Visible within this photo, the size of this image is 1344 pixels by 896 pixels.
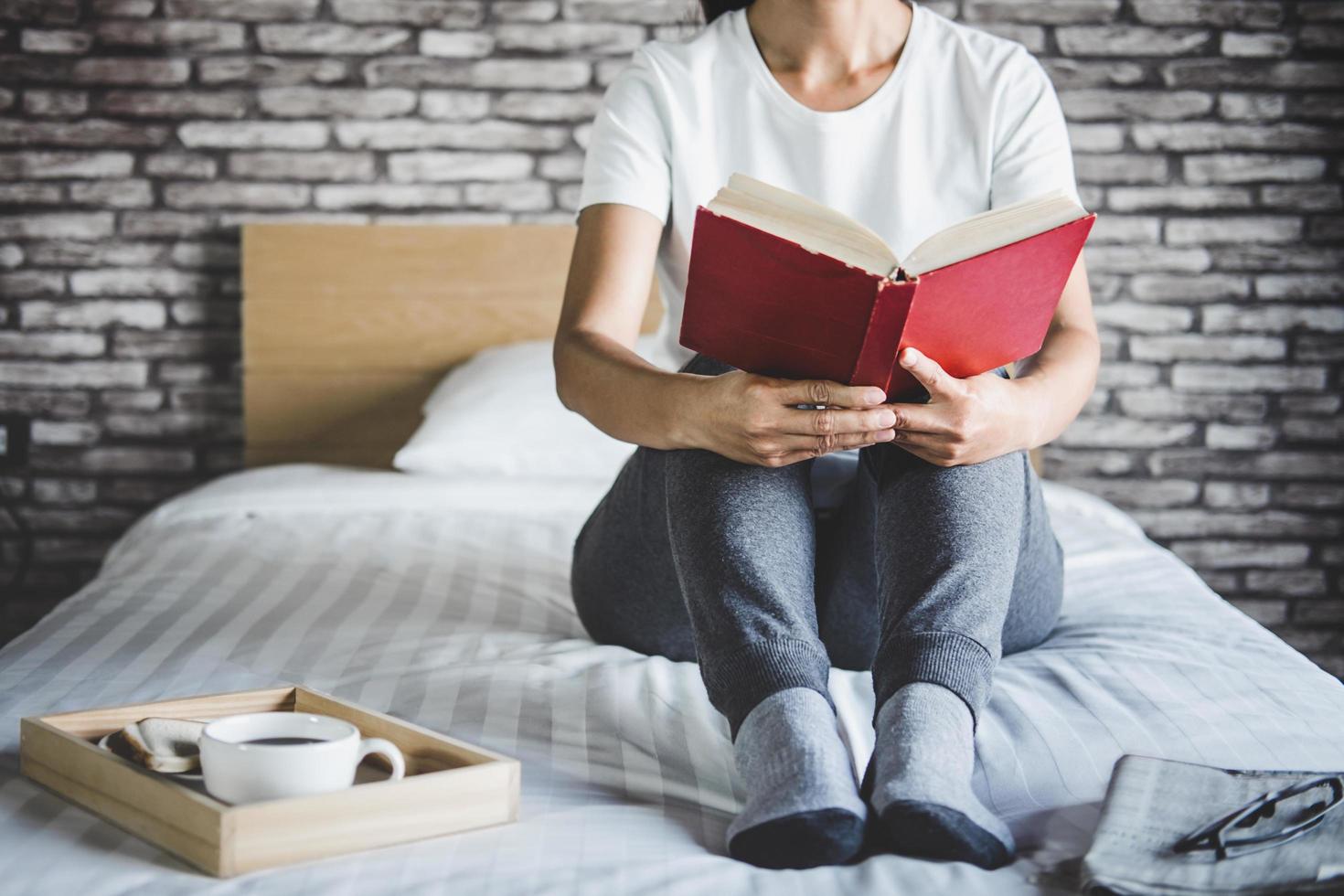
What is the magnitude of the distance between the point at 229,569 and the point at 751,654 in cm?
98

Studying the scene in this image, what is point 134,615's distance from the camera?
135cm

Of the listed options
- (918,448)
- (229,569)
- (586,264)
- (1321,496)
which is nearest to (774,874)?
(918,448)

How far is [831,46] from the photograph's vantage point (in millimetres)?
1279

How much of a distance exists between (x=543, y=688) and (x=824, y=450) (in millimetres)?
361

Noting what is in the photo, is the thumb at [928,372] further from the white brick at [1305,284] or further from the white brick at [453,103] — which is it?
the white brick at [1305,284]

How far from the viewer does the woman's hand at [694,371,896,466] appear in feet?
2.88

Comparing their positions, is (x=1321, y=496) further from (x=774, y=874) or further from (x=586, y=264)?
(x=774, y=874)

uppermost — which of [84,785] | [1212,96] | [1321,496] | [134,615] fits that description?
[1212,96]

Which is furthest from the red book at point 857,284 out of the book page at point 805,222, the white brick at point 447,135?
the white brick at point 447,135

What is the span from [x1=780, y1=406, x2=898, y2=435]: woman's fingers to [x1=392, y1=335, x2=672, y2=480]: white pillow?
1256mm

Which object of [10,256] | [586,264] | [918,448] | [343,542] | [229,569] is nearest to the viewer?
[918,448]

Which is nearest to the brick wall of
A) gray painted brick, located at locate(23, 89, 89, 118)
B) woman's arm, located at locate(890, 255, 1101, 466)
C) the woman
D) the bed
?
gray painted brick, located at locate(23, 89, 89, 118)

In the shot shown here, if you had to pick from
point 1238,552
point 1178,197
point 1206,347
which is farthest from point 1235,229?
point 1238,552

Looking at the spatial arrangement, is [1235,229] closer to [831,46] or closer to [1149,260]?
[1149,260]
